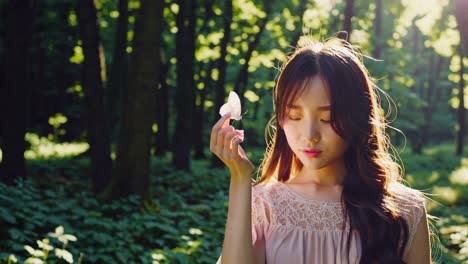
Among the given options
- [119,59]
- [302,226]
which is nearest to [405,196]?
[302,226]

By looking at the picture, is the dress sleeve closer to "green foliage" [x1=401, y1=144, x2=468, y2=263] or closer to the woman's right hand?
the woman's right hand

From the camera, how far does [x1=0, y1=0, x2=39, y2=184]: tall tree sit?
9.88 meters

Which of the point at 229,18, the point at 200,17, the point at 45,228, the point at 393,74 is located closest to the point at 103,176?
the point at 45,228

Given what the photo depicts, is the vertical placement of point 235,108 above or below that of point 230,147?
above

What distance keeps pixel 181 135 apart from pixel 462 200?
24.0ft

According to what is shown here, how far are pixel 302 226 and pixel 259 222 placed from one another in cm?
18

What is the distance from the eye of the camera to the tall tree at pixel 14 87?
988 cm

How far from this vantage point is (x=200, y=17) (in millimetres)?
18172

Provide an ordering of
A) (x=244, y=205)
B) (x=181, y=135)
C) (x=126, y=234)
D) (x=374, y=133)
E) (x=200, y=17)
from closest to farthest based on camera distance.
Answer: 1. (x=244, y=205)
2. (x=374, y=133)
3. (x=126, y=234)
4. (x=181, y=135)
5. (x=200, y=17)

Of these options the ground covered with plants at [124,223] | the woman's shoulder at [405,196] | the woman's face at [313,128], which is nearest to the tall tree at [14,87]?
the ground covered with plants at [124,223]

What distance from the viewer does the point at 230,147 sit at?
7.09 ft

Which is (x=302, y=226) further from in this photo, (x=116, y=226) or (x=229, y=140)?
(x=116, y=226)

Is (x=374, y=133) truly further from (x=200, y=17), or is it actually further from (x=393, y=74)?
(x=393, y=74)

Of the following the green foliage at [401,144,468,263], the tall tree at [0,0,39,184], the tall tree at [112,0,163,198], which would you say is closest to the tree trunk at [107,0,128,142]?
the tall tree at [0,0,39,184]
